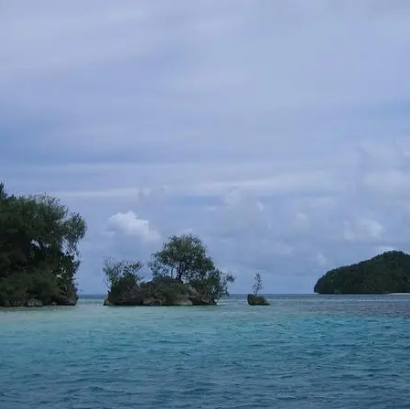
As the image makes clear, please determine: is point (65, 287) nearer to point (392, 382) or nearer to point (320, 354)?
point (320, 354)

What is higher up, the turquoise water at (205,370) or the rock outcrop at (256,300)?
the rock outcrop at (256,300)

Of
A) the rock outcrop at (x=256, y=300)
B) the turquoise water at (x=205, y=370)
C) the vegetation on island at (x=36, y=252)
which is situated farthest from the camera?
the rock outcrop at (x=256, y=300)

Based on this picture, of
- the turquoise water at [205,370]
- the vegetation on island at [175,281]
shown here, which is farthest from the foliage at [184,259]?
the turquoise water at [205,370]

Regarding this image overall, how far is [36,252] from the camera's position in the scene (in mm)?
104625

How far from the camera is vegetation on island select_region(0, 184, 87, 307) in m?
97.0

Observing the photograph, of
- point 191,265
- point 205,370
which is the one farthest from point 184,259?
point 205,370

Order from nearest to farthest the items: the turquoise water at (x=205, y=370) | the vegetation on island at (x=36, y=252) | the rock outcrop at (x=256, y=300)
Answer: the turquoise water at (x=205, y=370) < the vegetation on island at (x=36, y=252) < the rock outcrop at (x=256, y=300)

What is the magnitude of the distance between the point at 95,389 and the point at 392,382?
9050 millimetres

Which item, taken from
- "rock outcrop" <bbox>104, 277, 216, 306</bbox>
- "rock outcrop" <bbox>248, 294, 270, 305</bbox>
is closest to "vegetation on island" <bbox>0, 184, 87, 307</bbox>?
"rock outcrop" <bbox>104, 277, 216, 306</bbox>

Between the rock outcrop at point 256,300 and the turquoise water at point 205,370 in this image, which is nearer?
the turquoise water at point 205,370

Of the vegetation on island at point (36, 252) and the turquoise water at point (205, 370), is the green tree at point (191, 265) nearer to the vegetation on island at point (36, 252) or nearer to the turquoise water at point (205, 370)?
the vegetation on island at point (36, 252)

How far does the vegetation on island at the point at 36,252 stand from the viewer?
3819 inches

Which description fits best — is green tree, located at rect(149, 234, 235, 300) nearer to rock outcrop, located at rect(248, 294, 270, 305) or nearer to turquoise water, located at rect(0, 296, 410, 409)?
rock outcrop, located at rect(248, 294, 270, 305)

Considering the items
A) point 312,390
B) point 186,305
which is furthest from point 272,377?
point 186,305
